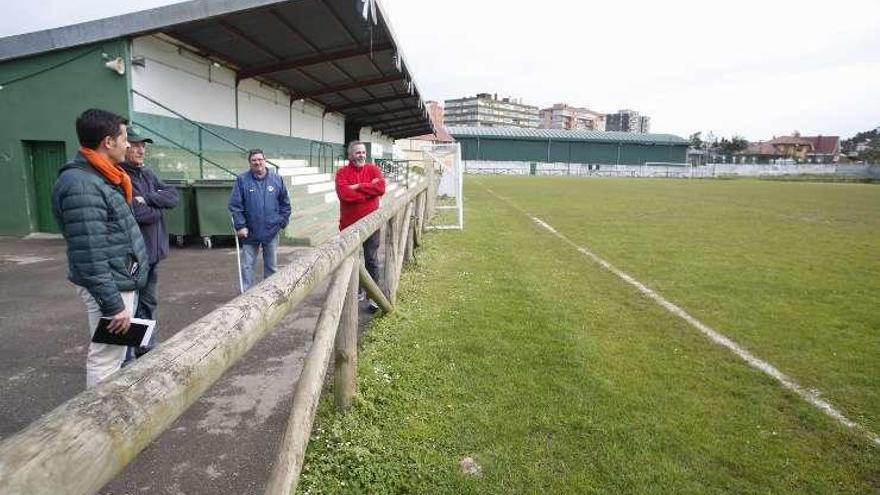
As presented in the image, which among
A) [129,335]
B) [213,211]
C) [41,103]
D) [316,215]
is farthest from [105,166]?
[41,103]

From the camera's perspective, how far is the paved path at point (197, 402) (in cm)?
299

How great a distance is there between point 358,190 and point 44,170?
835 centimetres

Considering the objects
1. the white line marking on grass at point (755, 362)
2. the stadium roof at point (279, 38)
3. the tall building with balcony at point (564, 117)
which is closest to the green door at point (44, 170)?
the stadium roof at point (279, 38)

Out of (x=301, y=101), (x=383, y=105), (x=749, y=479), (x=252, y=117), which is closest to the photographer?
(x=749, y=479)

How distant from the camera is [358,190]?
19.7ft

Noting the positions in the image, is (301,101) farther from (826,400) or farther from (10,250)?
(826,400)

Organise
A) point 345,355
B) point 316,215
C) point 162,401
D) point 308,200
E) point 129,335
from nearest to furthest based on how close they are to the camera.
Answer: point 162,401 → point 129,335 → point 345,355 → point 316,215 → point 308,200

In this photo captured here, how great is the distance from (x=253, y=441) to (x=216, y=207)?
745 cm

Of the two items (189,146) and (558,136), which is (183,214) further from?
(558,136)

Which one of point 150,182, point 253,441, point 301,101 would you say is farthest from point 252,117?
point 253,441

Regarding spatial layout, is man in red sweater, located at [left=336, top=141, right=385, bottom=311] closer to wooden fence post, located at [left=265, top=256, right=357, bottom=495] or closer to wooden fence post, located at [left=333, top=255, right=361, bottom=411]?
wooden fence post, located at [left=333, top=255, right=361, bottom=411]

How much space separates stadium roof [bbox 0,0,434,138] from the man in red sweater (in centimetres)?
360

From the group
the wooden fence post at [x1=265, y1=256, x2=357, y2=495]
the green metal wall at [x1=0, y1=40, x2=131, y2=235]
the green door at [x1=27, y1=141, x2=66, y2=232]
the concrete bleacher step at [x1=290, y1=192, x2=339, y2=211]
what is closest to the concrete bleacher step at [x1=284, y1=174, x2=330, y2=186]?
the concrete bleacher step at [x1=290, y1=192, x2=339, y2=211]

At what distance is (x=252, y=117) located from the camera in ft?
49.9
